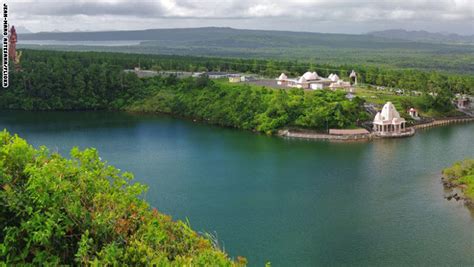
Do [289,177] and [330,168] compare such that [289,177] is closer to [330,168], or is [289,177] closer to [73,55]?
[330,168]

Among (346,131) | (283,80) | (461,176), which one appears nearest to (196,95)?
(283,80)

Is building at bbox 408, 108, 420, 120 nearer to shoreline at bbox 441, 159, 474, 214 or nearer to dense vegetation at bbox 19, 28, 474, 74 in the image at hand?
shoreline at bbox 441, 159, 474, 214

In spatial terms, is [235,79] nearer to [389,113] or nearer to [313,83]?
[313,83]

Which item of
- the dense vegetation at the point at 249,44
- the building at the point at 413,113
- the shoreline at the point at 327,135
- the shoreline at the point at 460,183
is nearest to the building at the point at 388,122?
the shoreline at the point at 327,135

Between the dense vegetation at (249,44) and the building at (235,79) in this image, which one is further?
the dense vegetation at (249,44)

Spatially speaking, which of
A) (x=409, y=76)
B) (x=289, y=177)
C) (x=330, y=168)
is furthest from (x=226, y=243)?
(x=409, y=76)

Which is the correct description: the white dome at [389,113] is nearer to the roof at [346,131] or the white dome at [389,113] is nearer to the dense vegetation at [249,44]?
the roof at [346,131]
